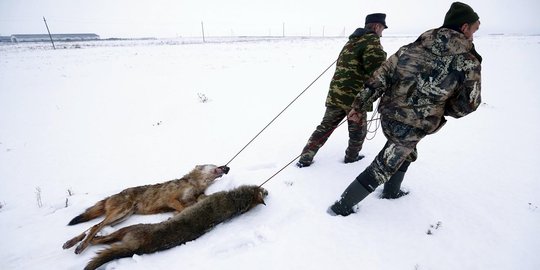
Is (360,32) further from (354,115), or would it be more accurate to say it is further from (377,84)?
(354,115)

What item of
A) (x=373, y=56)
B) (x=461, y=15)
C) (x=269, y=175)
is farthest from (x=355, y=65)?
(x=269, y=175)

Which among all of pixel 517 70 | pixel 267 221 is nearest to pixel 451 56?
pixel 267 221

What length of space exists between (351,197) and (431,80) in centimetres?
151

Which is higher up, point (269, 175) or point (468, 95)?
point (468, 95)

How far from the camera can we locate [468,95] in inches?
97.7

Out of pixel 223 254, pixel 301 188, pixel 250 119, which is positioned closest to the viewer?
pixel 223 254

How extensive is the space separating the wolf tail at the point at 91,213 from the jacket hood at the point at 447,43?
442 cm

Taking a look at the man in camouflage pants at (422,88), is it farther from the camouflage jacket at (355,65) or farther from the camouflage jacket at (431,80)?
the camouflage jacket at (355,65)

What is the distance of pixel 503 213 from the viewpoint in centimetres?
328

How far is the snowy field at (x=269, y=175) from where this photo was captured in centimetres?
277

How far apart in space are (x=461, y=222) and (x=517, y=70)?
12.9m

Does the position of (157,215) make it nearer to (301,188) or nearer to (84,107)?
(301,188)

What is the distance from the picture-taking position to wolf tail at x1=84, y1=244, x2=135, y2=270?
105 inches

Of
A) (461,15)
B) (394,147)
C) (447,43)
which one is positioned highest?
(461,15)
